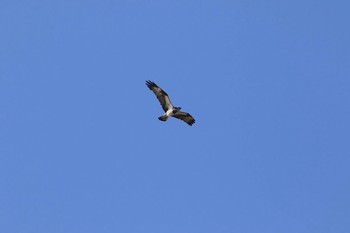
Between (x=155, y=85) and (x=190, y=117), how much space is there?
4134mm

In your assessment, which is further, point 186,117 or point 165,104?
point 186,117

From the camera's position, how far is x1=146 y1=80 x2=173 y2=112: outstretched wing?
214ft

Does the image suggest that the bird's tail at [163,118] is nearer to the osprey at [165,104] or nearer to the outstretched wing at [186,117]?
the osprey at [165,104]

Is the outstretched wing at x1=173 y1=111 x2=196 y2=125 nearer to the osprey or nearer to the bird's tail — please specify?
the osprey

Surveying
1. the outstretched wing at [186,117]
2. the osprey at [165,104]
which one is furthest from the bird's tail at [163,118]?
the outstretched wing at [186,117]

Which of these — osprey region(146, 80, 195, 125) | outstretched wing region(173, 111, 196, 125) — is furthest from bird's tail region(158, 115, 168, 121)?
outstretched wing region(173, 111, 196, 125)

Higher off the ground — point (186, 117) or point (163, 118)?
point (186, 117)

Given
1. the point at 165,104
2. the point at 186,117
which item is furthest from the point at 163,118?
the point at 186,117

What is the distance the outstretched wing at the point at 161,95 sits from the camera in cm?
6525

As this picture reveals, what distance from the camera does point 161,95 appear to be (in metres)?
65.6

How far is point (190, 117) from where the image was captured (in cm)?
6781

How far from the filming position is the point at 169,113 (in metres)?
66.1

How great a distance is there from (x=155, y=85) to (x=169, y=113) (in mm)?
2252

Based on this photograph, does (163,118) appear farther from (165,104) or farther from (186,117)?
(186,117)
